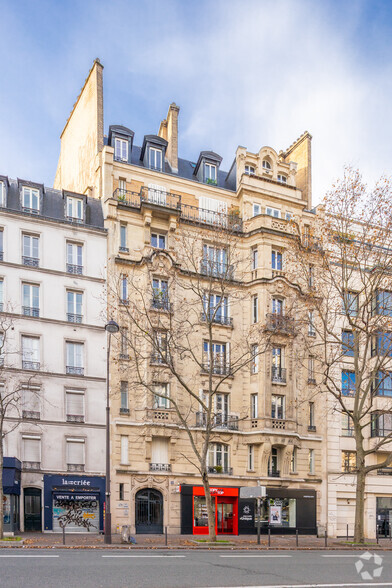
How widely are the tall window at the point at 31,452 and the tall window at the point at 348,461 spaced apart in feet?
61.6

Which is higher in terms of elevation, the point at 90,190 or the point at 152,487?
the point at 90,190

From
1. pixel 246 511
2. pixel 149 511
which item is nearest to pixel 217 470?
pixel 246 511

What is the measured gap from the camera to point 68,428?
3419cm

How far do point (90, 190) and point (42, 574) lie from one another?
29.9 m

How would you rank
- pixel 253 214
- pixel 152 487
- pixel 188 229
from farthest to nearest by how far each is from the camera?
pixel 253 214 < pixel 188 229 < pixel 152 487

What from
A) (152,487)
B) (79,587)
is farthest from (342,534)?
(79,587)

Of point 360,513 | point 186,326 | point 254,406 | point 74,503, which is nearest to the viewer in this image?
point 360,513

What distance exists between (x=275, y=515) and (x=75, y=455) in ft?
40.1

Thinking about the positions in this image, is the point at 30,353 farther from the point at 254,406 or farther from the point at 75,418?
the point at 254,406

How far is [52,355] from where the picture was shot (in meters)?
34.7

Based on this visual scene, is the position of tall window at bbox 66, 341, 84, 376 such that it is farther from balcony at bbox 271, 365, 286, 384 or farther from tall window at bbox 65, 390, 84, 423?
balcony at bbox 271, 365, 286, 384

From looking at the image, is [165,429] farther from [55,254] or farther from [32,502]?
[55,254]

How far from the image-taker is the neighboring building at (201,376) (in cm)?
3516

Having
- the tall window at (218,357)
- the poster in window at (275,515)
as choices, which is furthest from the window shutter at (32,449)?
the poster in window at (275,515)
